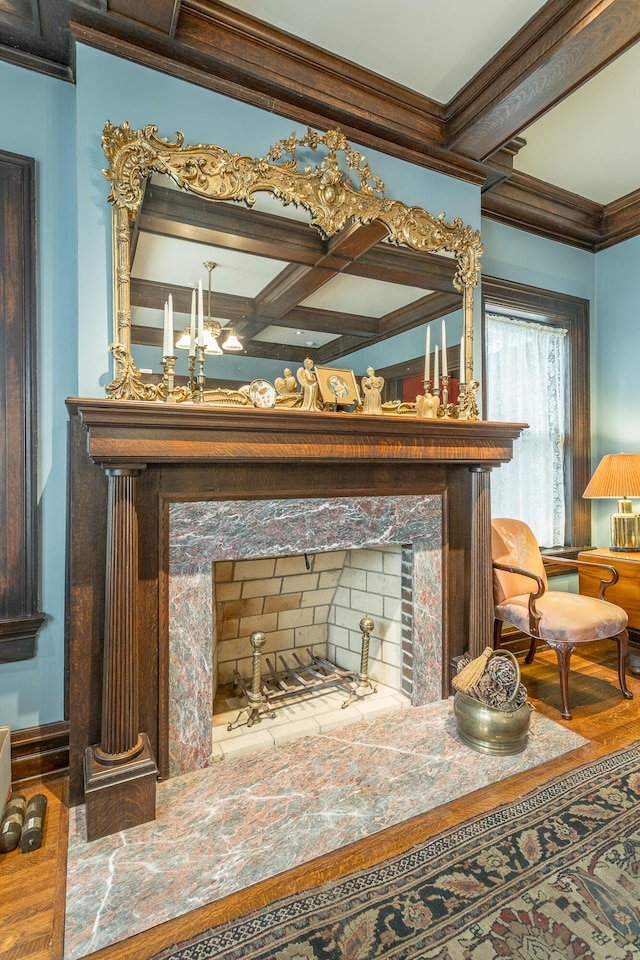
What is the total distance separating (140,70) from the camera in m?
1.83

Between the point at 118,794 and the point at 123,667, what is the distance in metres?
0.40

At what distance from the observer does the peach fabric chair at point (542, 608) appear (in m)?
2.42

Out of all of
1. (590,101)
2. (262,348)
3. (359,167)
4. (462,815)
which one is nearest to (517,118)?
(590,101)

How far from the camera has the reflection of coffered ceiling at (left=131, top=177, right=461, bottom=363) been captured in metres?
1.84

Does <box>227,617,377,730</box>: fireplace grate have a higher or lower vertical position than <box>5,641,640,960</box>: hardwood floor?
higher

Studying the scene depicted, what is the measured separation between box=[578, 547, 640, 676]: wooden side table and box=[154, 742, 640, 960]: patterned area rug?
5.09ft

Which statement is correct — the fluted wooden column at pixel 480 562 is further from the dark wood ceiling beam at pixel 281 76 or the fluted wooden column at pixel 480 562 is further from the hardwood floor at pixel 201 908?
the dark wood ceiling beam at pixel 281 76

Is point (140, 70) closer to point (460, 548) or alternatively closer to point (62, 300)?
point (62, 300)

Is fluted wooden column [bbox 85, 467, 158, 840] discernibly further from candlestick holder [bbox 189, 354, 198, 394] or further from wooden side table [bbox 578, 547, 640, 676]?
wooden side table [bbox 578, 547, 640, 676]

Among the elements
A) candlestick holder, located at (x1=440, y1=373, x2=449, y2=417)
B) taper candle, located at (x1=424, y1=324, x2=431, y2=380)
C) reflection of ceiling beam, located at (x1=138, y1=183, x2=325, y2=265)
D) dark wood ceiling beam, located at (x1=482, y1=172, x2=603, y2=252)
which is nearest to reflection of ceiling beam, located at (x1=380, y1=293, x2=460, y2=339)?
taper candle, located at (x1=424, y1=324, x2=431, y2=380)

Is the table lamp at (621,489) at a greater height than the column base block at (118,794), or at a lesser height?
greater

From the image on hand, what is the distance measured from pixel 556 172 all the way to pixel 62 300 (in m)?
3.01

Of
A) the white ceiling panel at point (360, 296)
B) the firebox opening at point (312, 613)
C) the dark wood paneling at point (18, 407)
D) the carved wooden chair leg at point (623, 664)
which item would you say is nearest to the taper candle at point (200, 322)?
the white ceiling panel at point (360, 296)

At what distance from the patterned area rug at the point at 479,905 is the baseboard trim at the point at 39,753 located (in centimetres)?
102
